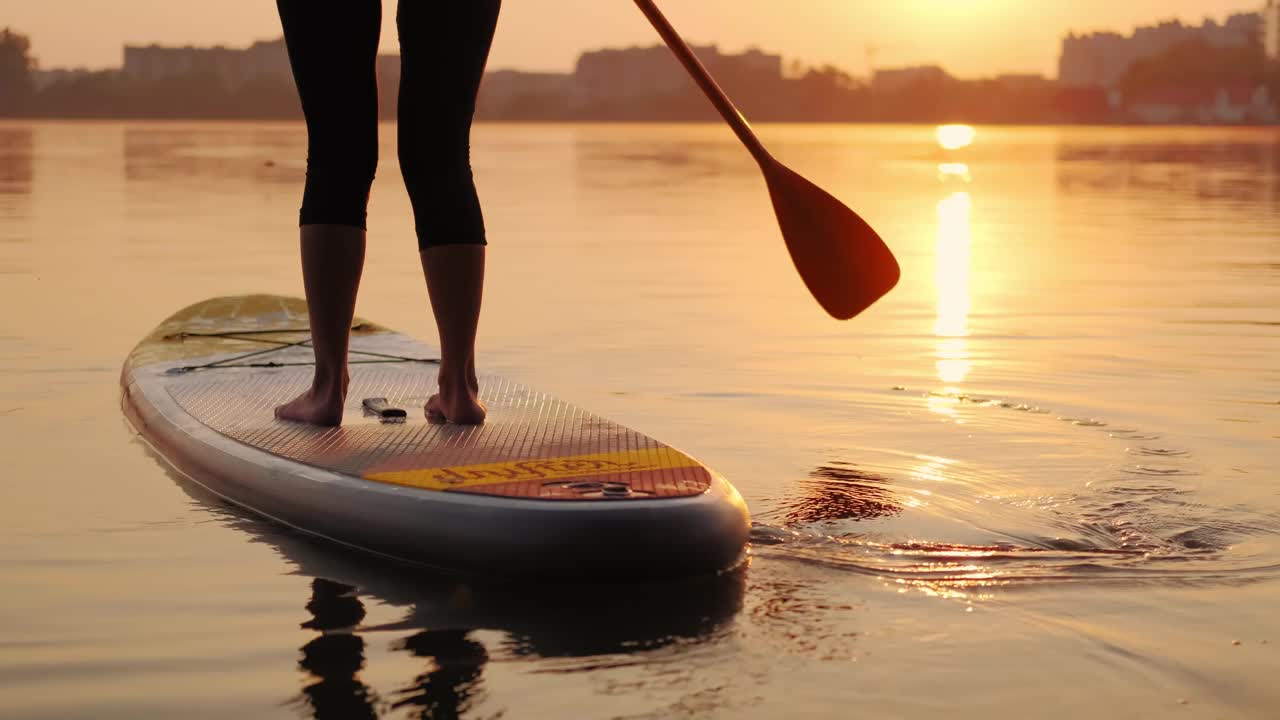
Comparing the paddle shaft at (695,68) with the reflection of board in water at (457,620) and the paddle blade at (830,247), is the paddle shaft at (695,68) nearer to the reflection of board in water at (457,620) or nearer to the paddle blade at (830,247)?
the paddle blade at (830,247)

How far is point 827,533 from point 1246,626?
0.74 metres

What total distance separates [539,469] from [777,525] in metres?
0.45

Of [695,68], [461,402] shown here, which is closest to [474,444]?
[461,402]

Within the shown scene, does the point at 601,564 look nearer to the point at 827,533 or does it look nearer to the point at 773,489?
the point at 827,533

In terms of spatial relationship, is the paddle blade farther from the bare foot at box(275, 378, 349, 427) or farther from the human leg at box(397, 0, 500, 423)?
the bare foot at box(275, 378, 349, 427)

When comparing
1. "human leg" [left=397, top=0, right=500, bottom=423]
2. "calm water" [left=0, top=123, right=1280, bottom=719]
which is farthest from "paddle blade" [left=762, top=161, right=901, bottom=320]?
"human leg" [left=397, top=0, right=500, bottom=423]

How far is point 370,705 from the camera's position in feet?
6.32

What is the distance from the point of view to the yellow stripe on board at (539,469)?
262cm

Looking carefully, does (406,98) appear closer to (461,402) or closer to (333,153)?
(333,153)

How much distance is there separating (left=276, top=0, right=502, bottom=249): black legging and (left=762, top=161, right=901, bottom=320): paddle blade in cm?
75

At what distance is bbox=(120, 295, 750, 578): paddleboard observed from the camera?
2457 millimetres

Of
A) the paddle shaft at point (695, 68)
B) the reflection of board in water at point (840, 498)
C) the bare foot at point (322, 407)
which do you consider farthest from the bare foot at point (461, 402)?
the paddle shaft at point (695, 68)

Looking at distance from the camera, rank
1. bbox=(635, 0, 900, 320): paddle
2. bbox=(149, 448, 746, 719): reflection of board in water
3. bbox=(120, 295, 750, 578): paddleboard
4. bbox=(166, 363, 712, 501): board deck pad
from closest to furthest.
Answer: bbox=(149, 448, 746, 719): reflection of board in water → bbox=(120, 295, 750, 578): paddleboard → bbox=(166, 363, 712, 501): board deck pad → bbox=(635, 0, 900, 320): paddle

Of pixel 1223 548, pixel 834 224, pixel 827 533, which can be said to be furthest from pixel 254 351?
pixel 1223 548
